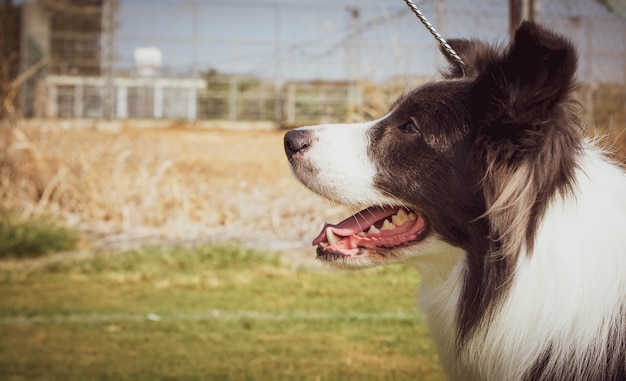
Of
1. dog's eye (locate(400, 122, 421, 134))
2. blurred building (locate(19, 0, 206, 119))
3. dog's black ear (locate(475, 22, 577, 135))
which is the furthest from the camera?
blurred building (locate(19, 0, 206, 119))

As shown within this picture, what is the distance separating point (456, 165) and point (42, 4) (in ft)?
83.8

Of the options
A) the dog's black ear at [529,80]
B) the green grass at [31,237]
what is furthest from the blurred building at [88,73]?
the dog's black ear at [529,80]

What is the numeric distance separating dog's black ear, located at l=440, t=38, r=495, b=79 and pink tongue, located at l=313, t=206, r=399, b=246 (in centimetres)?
57

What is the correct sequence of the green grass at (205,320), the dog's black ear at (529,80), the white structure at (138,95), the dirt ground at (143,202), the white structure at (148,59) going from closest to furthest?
the dog's black ear at (529,80) < the green grass at (205,320) < the dirt ground at (143,202) < the white structure at (138,95) < the white structure at (148,59)

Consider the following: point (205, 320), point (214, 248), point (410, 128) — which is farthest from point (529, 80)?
point (214, 248)

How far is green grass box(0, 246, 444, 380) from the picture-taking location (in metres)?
3.99

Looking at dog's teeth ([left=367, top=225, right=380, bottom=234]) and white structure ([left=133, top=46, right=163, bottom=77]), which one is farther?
white structure ([left=133, top=46, right=163, bottom=77])

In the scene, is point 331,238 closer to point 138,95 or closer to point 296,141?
point 296,141

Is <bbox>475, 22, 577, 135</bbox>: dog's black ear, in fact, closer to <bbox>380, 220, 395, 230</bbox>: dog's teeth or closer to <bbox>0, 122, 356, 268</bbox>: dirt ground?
<bbox>380, 220, 395, 230</bbox>: dog's teeth

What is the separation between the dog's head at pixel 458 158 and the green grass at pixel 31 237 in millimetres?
5204

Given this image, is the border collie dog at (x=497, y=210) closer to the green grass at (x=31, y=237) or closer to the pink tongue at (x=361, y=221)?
the pink tongue at (x=361, y=221)

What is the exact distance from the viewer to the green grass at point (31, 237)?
23.0ft

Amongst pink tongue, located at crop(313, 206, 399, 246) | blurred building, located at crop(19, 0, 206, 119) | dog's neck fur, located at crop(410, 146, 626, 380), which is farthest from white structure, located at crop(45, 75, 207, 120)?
dog's neck fur, located at crop(410, 146, 626, 380)

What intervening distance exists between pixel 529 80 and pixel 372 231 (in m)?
0.78
